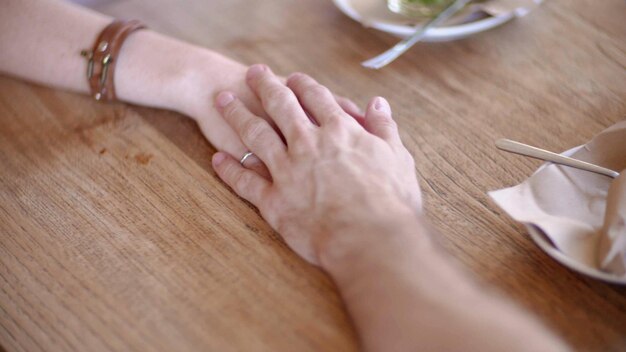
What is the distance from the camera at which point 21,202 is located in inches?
26.3

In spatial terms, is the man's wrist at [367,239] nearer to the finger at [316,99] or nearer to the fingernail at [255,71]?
the finger at [316,99]

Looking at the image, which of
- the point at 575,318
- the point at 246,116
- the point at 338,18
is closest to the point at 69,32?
the point at 246,116

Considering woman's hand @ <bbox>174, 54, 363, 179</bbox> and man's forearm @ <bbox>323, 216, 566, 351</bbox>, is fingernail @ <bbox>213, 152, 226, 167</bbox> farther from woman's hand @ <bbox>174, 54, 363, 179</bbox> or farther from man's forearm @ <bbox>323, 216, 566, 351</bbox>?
man's forearm @ <bbox>323, 216, 566, 351</bbox>

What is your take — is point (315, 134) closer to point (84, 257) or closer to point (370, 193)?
point (370, 193)

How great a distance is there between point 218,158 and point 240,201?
7cm

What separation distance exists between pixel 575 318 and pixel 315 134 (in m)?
0.31

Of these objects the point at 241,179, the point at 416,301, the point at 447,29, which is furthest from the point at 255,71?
the point at 416,301

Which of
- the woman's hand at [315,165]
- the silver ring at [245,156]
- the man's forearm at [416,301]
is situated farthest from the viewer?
the silver ring at [245,156]

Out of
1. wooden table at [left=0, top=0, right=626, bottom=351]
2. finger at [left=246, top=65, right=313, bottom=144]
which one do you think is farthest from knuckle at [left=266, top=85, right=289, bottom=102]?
wooden table at [left=0, top=0, right=626, bottom=351]

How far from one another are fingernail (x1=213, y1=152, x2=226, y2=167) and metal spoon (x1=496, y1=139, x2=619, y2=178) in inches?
12.1

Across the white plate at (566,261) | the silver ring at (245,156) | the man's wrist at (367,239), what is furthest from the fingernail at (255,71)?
the white plate at (566,261)

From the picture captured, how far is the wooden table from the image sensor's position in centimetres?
55

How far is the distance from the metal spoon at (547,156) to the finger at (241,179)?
0.87 ft

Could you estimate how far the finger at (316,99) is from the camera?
2.26ft
